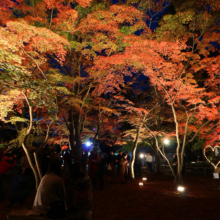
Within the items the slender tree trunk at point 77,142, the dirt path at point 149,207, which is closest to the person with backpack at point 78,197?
the dirt path at point 149,207

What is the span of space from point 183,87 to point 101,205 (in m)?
7.41

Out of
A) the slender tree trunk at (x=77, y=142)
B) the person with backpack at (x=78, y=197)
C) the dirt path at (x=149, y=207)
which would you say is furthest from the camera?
the slender tree trunk at (x=77, y=142)

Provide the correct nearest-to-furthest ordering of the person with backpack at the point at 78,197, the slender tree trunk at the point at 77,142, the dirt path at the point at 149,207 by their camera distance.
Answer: the person with backpack at the point at 78,197, the dirt path at the point at 149,207, the slender tree trunk at the point at 77,142

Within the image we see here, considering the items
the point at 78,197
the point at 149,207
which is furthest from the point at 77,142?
the point at 78,197

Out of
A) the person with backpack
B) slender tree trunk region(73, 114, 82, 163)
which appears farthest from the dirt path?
slender tree trunk region(73, 114, 82, 163)

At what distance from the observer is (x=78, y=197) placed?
10.1 ft

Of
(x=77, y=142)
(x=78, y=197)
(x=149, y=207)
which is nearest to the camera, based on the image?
(x=78, y=197)

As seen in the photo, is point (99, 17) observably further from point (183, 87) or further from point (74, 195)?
point (74, 195)

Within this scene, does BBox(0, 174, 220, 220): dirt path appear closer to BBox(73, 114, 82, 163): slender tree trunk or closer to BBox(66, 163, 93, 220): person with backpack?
BBox(66, 163, 93, 220): person with backpack

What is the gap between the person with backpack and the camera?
3.06 meters

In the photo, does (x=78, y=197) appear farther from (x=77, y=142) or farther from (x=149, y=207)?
(x=77, y=142)

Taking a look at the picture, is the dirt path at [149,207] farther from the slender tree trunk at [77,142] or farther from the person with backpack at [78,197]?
the slender tree trunk at [77,142]

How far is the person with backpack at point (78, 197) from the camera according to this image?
A: 3.06 meters

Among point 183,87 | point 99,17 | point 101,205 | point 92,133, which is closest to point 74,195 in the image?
point 101,205
